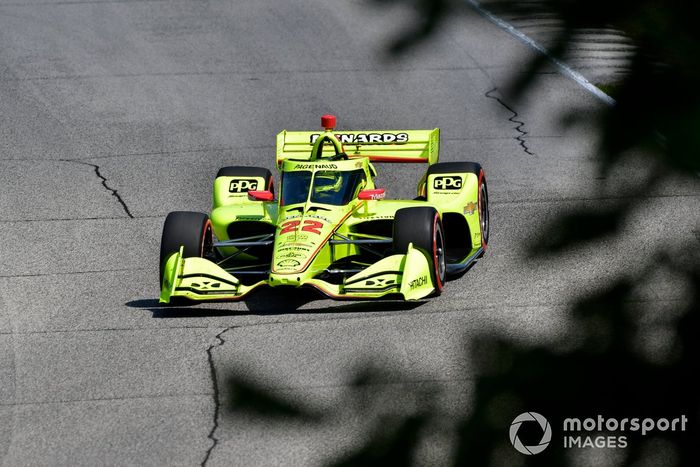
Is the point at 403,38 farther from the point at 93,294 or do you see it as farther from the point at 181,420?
the point at 93,294

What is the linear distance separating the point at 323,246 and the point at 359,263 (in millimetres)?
498

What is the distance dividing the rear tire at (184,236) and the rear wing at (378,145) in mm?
1618

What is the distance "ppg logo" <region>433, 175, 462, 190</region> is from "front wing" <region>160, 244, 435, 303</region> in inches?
60.7

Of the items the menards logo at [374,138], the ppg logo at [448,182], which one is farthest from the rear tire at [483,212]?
the menards logo at [374,138]

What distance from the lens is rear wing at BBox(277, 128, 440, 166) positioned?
36.5 feet

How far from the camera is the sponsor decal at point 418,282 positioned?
891cm

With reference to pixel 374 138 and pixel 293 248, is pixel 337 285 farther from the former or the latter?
pixel 374 138

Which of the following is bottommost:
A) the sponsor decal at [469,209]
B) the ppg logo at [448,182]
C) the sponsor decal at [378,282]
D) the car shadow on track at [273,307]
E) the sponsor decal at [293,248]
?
the car shadow on track at [273,307]

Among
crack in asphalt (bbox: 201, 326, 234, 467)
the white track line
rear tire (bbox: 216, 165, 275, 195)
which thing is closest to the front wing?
crack in asphalt (bbox: 201, 326, 234, 467)

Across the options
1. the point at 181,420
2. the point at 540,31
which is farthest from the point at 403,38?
the point at 181,420

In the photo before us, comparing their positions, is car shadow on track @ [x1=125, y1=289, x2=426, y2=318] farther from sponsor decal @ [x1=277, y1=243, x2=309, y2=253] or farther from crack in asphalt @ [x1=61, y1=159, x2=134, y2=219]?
crack in asphalt @ [x1=61, y1=159, x2=134, y2=219]

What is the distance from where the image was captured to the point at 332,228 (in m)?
9.52

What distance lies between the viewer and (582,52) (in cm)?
197
